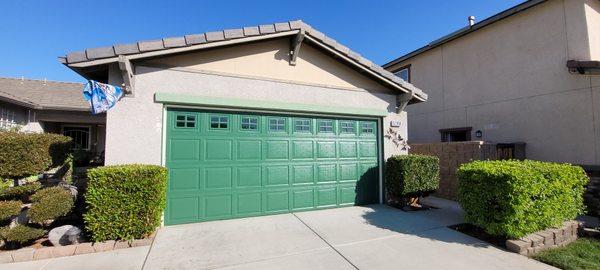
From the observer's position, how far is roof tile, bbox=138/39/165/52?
5.35 meters

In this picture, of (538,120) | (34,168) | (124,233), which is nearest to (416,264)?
(124,233)

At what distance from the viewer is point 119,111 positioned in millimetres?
5426

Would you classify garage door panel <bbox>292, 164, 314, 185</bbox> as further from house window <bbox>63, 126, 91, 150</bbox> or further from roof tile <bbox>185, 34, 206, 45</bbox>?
house window <bbox>63, 126, 91, 150</bbox>

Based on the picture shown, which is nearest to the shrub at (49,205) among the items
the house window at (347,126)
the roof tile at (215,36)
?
the roof tile at (215,36)

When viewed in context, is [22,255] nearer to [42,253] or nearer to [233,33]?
[42,253]

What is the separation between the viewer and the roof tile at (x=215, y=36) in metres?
5.88

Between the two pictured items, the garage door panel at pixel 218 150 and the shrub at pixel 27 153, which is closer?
the garage door panel at pixel 218 150

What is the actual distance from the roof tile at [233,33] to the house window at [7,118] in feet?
40.6

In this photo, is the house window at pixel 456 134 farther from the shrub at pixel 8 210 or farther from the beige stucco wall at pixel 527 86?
the shrub at pixel 8 210

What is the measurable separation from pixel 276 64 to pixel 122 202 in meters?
4.44

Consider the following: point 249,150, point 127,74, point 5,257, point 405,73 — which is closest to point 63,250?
point 5,257

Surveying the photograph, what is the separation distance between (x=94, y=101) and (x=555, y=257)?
8072 millimetres

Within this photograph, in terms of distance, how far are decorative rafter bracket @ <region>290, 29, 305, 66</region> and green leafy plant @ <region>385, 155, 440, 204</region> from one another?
3.78 metres

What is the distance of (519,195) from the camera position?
4.62 metres
